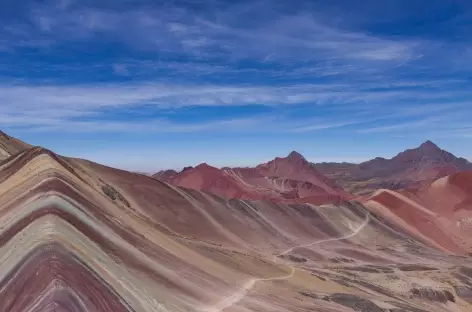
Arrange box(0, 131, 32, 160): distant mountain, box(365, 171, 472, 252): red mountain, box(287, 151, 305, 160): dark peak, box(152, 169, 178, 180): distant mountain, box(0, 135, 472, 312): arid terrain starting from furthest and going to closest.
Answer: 1. box(287, 151, 305, 160): dark peak
2. box(152, 169, 178, 180): distant mountain
3. box(365, 171, 472, 252): red mountain
4. box(0, 131, 32, 160): distant mountain
5. box(0, 135, 472, 312): arid terrain

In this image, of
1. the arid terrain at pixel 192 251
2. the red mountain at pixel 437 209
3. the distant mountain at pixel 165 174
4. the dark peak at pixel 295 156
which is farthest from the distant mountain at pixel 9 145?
the dark peak at pixel 295 156

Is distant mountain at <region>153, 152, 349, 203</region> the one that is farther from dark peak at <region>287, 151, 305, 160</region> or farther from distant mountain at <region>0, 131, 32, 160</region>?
distant mountain at <region>0, 131, 32, 160</region>

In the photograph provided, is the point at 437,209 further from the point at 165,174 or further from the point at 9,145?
the point at 9,145

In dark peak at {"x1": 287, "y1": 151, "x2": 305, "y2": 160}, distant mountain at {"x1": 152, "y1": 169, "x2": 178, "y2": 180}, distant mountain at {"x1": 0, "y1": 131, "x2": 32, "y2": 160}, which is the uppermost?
dark peak at {"x1": 287, "y1": 151, "x2": 305, "y2": 160}

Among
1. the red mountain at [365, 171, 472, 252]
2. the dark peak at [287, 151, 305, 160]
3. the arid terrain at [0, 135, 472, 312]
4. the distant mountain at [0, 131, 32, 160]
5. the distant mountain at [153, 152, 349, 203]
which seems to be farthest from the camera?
the dark peak at [287, 151, 305, 160]

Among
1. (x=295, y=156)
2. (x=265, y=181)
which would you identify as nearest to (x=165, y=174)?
(x=265, y=181)

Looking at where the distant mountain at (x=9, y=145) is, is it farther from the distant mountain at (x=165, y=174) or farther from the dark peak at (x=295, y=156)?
the dark peak at (x=295, y=156)

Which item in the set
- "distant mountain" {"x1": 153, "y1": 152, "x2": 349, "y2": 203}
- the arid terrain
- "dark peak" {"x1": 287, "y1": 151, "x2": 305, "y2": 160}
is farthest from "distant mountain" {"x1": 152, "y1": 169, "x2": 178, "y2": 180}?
the arid terrain
